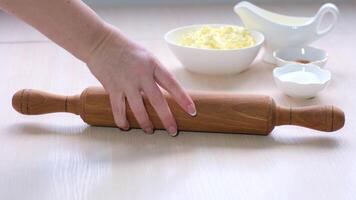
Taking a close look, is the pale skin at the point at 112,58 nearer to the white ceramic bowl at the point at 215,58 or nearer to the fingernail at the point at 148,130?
the fingernail at the point at 148,130

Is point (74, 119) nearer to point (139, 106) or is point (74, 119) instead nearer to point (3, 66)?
point (139, 106)

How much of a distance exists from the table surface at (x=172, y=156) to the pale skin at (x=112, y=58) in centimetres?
5

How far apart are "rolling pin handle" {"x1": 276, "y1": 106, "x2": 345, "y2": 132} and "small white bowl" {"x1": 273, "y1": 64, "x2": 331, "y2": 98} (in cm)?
13

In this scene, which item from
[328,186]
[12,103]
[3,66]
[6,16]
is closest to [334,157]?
[328,186]

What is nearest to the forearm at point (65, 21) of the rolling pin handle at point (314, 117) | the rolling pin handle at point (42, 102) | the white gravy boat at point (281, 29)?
the rolling pin handle at point (42, 102)

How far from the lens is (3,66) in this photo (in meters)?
1.26

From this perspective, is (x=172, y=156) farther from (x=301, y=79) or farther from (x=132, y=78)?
(x=301, y=79)

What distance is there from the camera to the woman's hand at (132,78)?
3.01 feet

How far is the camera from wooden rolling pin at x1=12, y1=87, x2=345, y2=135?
3.06 feet

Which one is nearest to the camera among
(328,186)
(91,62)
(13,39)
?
(328,186)

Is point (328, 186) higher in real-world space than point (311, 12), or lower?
higher

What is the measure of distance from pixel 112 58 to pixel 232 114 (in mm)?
194

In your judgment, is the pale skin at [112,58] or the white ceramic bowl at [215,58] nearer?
the pale skin at [112,58]

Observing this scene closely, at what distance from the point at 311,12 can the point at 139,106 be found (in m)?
0.88
